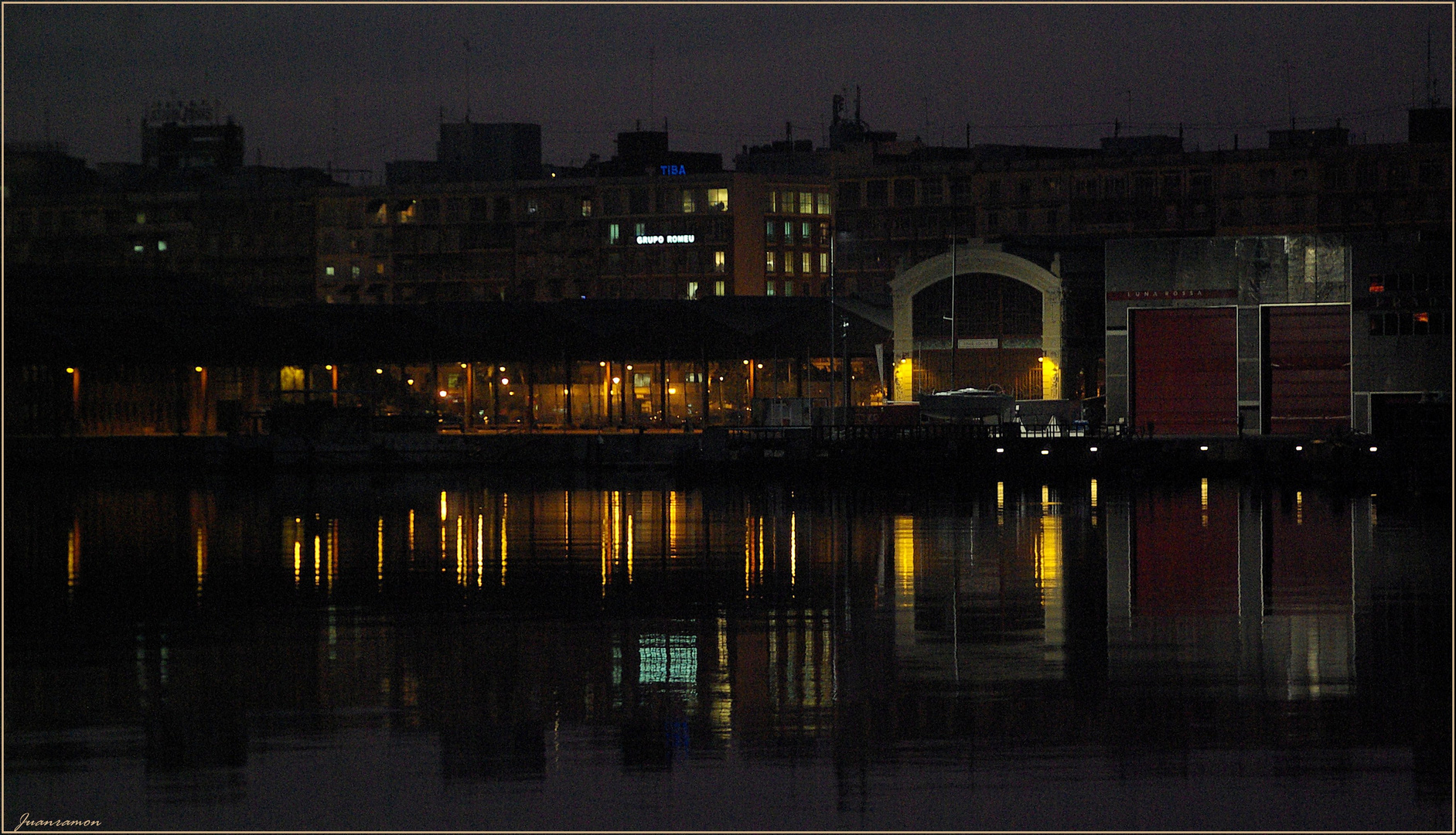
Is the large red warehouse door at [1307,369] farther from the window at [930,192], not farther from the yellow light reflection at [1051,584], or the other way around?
the window at [930,192]

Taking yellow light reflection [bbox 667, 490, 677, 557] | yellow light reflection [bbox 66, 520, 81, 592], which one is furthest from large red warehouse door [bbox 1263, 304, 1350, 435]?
yellow light reflection [bbox 66, 520, 81, 592]

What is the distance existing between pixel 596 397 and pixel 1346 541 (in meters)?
98.3

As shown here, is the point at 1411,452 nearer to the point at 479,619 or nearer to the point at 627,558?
the point at 627,558

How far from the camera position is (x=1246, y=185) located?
482 feet

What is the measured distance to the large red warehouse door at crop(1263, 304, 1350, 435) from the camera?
79000mm

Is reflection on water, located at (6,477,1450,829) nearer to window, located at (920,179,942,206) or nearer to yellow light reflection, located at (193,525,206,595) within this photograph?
yellow light reflection, located at (193,525,206,595)

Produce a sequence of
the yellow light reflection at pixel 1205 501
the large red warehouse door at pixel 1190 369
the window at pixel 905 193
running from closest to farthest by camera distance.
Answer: the yellow light reflection at pixel 1205 501 → the large red warehouse door at pixel 1190 369 → the window at pixel 905 193

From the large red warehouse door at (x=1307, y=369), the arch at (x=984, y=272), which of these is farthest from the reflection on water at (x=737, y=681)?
the arch at (x=984, y=272)

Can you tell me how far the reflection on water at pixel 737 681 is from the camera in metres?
18.8

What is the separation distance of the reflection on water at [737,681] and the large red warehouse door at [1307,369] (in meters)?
33.9

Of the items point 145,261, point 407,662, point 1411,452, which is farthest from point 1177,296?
point 145,261
